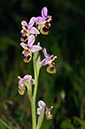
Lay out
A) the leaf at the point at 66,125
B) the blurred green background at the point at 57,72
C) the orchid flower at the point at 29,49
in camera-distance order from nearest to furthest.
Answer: the orchid flower at the point at 29,49, the leaf at the point at 66,125, the blurred green background at the point at 57,72

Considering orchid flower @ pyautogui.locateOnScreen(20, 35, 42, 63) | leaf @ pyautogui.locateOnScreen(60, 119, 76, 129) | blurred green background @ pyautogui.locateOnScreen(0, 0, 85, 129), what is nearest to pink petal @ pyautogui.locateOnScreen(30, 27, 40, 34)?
orchid flower @ pyautogui.locateOnScreen(20, 35, 42, 63)

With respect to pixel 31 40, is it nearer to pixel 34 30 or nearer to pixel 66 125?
pixel 34 30

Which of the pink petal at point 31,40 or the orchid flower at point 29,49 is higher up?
the pink petal at point 31,40

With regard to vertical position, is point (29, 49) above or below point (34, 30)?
below

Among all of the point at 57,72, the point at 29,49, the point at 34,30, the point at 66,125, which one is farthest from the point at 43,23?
the point at 57,72

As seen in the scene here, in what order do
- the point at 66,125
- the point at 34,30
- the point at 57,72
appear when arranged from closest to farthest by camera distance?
the point at 34,30 < the point at 66,125 < the point at 57,72

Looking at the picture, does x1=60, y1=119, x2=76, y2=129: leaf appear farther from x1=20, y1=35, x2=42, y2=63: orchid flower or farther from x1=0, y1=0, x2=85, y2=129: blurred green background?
x1=20, y1=35, x2=42, y2=63: orchid flower

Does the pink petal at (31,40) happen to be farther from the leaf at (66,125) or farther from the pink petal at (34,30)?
the leaf at (66,125)

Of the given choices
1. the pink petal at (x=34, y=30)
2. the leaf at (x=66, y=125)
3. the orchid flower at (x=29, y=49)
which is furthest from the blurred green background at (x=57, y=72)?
the pink petal at (x=34, y=30)

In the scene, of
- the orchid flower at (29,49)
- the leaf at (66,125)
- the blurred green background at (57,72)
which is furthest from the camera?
the blurred green background at (57,72)
